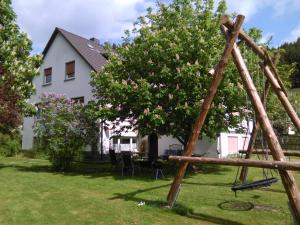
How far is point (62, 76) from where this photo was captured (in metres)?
27.9

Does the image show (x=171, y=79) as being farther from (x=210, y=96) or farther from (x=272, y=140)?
(x=272, y=140)

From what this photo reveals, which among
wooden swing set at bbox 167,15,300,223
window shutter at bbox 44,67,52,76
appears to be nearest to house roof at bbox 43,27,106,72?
window shutter at bbox 44,67,52,76

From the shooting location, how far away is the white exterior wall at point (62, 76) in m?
26.1

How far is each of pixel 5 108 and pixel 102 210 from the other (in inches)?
280

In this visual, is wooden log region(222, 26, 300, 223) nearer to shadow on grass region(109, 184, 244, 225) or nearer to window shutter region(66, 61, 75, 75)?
shadow on grass region(109, 184, 244, 225)

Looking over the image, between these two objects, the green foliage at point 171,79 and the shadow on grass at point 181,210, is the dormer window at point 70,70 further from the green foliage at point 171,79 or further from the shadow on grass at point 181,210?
the shadow on grass at point 181,210

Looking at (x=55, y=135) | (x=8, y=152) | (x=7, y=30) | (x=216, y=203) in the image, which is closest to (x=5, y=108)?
(x=55, y=135)

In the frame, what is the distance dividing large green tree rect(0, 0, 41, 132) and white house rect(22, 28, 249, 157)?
7.85m

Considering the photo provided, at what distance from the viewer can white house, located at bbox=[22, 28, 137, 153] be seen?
26.0 metres

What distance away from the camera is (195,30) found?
1471 centimetres

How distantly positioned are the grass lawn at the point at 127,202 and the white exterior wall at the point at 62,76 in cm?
1315

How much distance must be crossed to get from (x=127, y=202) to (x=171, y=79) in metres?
6.28

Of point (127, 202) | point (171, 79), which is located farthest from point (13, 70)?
point (127, 202)

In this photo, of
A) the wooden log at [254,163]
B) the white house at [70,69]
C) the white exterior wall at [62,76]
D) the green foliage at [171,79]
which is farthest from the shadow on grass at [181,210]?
the white exterior wall at [62,76]
